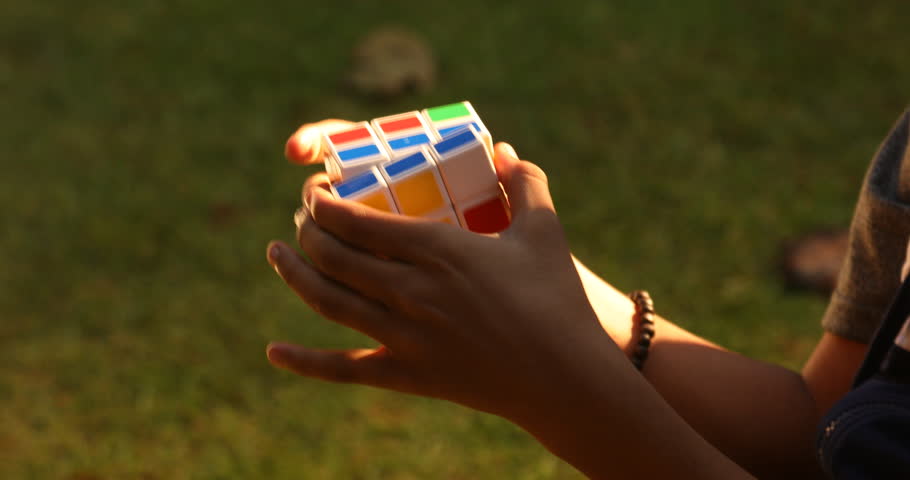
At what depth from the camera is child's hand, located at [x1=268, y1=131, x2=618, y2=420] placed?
0.76 m

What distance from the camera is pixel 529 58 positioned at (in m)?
3.57

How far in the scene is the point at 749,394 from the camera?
3.51ft

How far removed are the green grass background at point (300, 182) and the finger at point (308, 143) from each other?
120 centimetres

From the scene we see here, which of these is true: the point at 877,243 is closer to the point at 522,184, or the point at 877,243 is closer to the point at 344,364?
the point at 522,184

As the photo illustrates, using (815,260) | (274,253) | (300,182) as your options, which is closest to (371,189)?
(274,253)

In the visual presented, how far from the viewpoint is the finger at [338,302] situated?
0.81 metres

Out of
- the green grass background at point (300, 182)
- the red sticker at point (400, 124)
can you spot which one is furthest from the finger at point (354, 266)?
the green grass background at point (300, 182)

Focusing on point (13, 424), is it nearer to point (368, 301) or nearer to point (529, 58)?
point (368, 301)

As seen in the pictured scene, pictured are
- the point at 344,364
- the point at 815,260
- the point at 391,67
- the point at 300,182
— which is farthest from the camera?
the point at 391,67

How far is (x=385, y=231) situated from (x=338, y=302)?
10 cm

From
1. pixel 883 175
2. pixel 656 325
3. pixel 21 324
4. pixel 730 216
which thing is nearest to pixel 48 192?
pixel 21 324

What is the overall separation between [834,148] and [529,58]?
1.27m

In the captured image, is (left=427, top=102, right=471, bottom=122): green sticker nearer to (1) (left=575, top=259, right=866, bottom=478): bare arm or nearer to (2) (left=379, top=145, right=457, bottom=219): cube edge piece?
(2) (left=379, top=145, right=457, bottom=219): cube edge piece

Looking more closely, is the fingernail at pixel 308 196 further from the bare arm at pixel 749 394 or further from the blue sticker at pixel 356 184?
the bare arm at pixel 749 394
